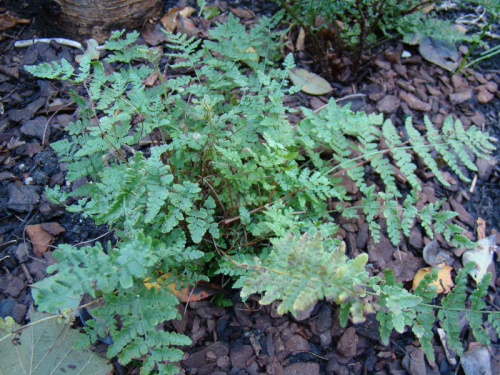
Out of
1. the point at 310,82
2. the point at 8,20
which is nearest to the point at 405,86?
the point at 310,82

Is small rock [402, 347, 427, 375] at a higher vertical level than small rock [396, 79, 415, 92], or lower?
lower

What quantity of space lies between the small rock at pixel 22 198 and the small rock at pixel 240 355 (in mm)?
1471

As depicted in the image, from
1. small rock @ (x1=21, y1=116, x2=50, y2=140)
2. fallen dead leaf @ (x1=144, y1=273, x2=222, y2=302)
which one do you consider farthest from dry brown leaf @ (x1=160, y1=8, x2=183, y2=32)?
fallen dead leaf @ (x1=144, y1=273, x2=222, y2=302)

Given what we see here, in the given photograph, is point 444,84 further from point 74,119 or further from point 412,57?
point 74,119

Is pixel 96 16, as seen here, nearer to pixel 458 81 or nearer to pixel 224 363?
pixel 224 363

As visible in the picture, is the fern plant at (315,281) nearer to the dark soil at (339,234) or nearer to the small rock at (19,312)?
the dark soil at (339,234)

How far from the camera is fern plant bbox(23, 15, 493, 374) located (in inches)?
65.8

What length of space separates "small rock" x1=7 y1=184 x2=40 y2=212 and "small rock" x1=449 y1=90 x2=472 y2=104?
313 cm

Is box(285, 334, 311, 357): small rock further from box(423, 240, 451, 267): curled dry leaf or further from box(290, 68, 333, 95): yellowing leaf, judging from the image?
box(290, 68, 333, 95): yellowing leaf

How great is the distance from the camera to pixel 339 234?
274 cm

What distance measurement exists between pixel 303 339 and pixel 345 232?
2.45 feet

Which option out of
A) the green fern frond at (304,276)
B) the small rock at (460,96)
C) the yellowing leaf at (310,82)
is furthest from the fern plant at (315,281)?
the small rock at (460,96)

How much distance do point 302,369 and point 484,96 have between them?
2.65m

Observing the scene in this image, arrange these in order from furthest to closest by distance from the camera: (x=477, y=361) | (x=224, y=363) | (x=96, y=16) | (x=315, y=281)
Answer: (x=96, y=16), (x=477, y=361), (x=224, y=363), (x=315, y=281)
